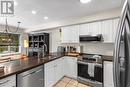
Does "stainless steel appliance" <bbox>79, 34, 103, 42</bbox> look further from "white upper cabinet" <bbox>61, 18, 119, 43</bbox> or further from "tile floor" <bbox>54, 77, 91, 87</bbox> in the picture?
"tile floor" <bbox>54, 77, 91, 87</bbox>

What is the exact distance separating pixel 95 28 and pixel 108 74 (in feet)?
5.30

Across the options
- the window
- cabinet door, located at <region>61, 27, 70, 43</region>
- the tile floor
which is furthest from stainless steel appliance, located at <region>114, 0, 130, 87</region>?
the window

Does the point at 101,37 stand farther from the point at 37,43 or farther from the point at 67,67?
the point at 37,43

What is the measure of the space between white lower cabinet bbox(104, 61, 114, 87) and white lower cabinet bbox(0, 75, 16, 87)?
2448mm

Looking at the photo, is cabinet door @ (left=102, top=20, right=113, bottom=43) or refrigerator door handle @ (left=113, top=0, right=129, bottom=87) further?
cabinet door @ (left=102, top=20, right=113, bottom=43)

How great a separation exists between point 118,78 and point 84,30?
11.3 ft

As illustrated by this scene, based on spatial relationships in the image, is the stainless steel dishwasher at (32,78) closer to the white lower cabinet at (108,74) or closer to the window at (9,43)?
the white lower cabinet at (108,74)

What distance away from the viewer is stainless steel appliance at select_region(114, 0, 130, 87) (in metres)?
0.72

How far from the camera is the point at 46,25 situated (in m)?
5.30

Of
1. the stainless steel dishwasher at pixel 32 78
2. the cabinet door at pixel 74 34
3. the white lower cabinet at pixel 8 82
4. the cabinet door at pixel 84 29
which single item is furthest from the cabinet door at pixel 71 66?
the white lower cabinet at pixel 8 82

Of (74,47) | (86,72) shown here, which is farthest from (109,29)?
(74,47)

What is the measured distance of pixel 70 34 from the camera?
453 centimetres

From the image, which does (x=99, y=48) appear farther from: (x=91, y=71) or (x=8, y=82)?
(x=8, y=82)

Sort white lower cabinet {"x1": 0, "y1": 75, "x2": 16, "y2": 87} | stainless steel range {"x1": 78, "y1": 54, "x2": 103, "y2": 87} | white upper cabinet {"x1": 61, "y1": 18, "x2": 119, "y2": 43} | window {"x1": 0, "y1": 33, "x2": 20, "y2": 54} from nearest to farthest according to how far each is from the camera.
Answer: white lower cabinet {"x1": 0, "y1": 75, "x2": 16, "y2": 87} → stainless steel range {"x1": 78, "y1": 54, "x2": 103, "y2": 87} → white upper cabinet {"x1": 61, "y1": 18, "x2": 119, "y2": 43} → window {"x1": 0, "y1": 33, "x2": 20, "y2": 54}
